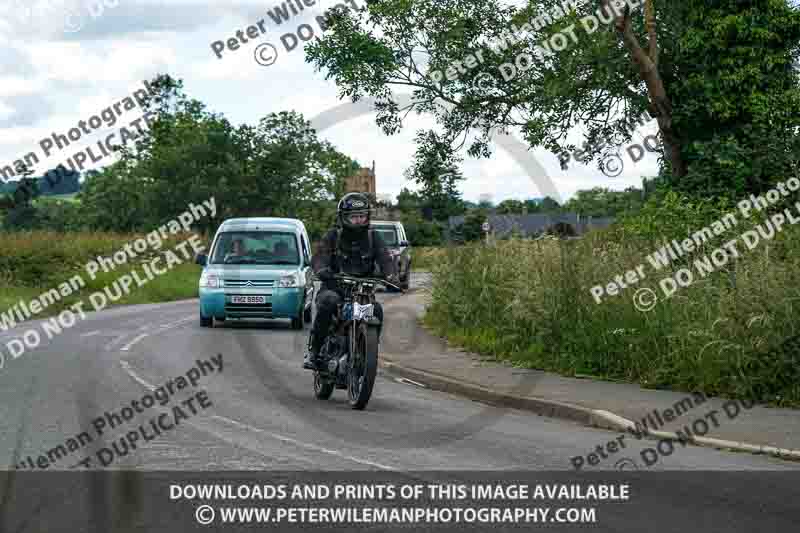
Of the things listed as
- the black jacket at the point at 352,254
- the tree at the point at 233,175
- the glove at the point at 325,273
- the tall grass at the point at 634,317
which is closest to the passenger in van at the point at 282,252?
the tall grass at the point at 634,317

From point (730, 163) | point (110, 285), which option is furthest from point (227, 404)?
point (110, 285)

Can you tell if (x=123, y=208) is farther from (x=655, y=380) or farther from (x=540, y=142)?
(x=655, y=380)

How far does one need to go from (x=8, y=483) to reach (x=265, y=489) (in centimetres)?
180

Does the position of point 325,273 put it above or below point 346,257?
below

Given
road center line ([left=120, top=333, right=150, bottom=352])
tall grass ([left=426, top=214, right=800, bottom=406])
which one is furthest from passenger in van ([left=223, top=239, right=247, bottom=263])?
tall grass ([left=426, top=214, right=800, bottom=406])

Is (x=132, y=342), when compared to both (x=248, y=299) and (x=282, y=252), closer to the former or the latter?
(x=248, y=299)

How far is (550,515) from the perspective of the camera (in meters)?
6.93

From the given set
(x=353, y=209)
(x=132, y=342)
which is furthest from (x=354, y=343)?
(x=132, y=342)

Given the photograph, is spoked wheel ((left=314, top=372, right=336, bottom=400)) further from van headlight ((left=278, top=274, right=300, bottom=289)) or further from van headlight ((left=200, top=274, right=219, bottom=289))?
van headlight ((left=200, top=274, right=219, bottom=289))

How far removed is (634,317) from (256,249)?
450 inches

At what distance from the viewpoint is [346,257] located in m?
12.2

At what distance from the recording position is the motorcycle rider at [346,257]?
12.0 metres

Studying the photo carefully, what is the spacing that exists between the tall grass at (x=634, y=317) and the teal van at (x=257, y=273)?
4430mm

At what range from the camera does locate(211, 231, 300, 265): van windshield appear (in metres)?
23.9
